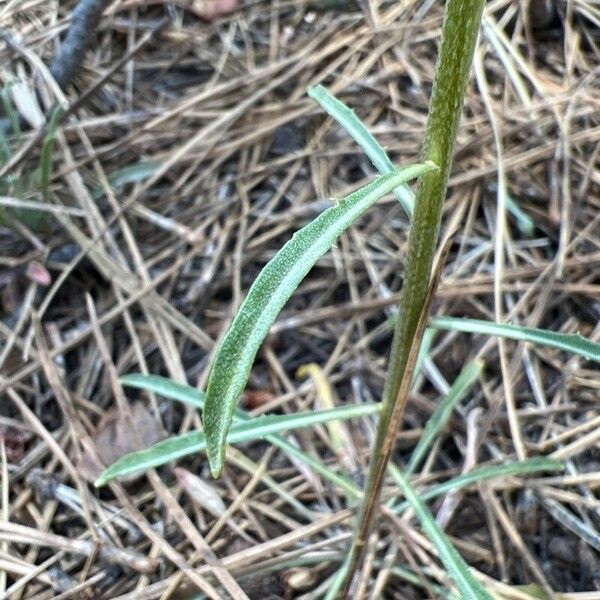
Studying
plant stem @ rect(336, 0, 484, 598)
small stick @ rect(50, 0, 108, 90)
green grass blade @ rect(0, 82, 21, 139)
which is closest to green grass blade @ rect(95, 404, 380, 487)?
plant stem @ rect(336, 0, 484, 598)

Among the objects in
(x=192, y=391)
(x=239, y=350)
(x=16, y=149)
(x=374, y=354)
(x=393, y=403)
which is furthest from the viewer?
(x=16, y=149)

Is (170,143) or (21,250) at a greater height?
(170,143)

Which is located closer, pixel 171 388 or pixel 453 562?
pixel 453 562

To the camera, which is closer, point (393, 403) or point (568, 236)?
point (393, 403)

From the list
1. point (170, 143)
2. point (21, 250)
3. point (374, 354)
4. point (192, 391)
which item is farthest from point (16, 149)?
point (374, 354)

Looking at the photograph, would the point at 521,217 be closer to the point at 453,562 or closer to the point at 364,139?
the point at 364,139

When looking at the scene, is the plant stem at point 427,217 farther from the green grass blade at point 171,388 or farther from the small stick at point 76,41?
the small stick at point 76,41

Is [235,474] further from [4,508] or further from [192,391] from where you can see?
[4,508]

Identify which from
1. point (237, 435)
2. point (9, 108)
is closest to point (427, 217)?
point (237, 435)
